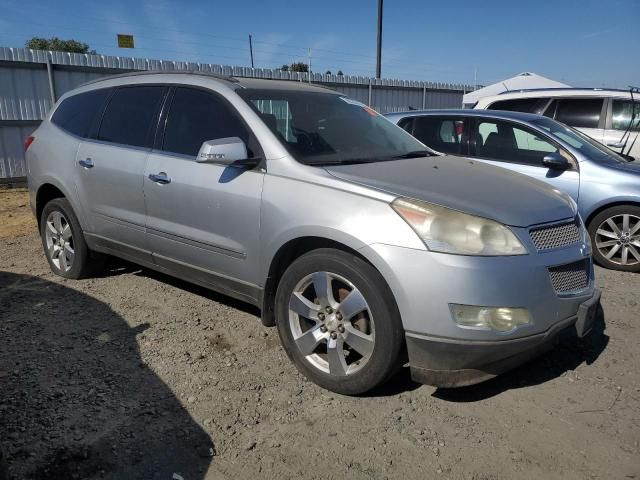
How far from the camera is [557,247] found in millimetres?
2793

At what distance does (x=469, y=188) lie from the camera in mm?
2975

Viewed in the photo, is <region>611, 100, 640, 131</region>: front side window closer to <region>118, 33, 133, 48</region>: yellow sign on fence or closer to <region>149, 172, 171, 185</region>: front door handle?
<region>149, 172, 171, 185</region>: front door handle

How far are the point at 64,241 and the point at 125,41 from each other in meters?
10.3

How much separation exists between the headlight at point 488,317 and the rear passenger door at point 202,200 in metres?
Answer: 1.31

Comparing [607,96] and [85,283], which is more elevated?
[607,96]

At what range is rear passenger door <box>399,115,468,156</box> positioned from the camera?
642 centimetres

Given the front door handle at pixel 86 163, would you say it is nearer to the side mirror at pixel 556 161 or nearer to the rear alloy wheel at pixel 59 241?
the rear alloy wheel at pixel 59 241

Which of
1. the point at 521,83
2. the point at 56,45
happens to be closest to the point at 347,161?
the point at 521,83

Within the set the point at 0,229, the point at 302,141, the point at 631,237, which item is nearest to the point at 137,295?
the point at 302,141

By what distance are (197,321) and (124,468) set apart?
166 centimetres

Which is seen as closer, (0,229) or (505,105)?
(0,229)

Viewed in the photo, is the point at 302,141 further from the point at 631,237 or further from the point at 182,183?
the point at 631,237

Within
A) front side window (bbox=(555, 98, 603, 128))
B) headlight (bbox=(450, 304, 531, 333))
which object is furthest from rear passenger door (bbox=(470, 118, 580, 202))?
headlight (bbox=(450, 304, 531, 333))

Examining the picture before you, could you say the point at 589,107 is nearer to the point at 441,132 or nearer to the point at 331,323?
the point at 441,132
